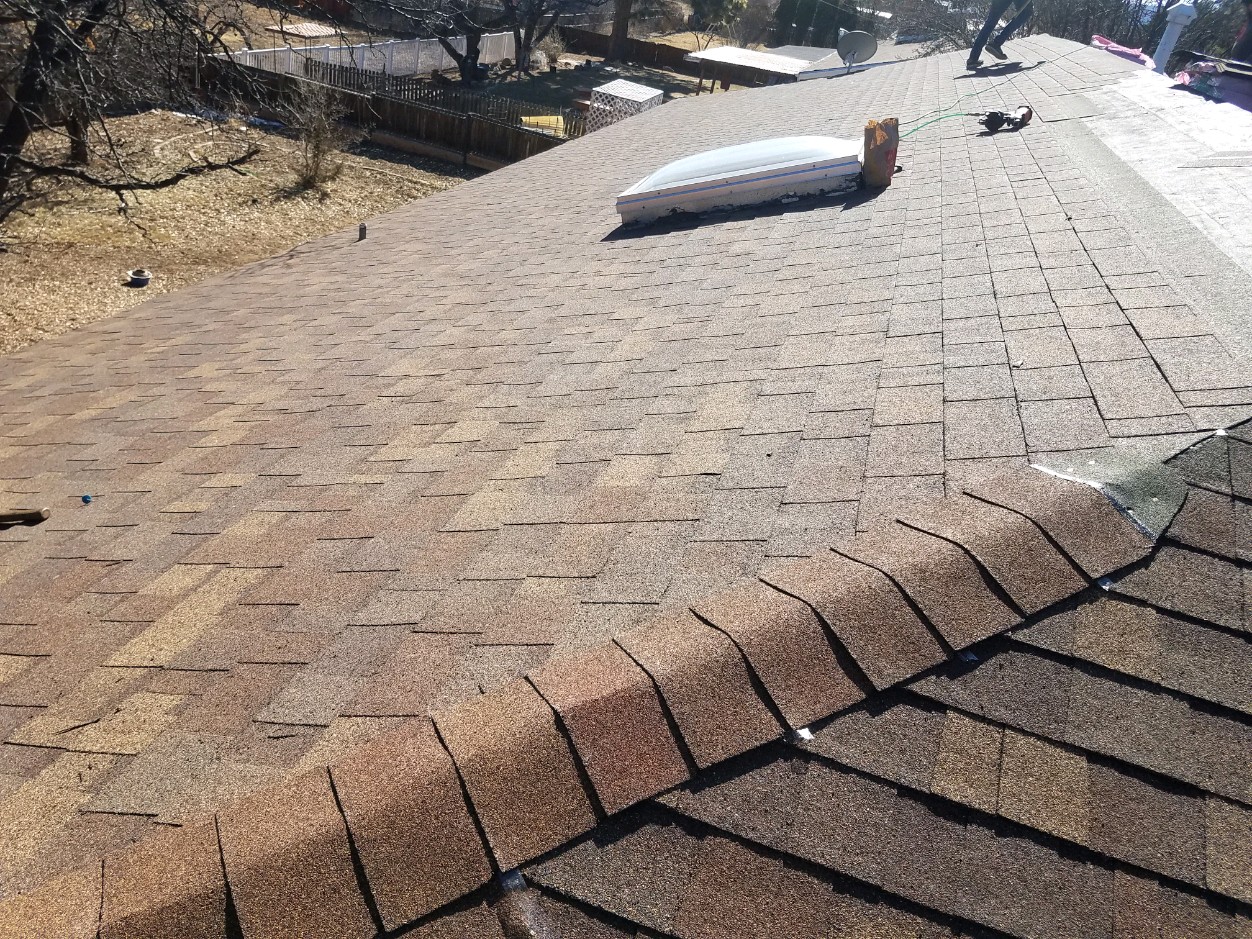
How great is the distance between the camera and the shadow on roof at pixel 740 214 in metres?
7.36

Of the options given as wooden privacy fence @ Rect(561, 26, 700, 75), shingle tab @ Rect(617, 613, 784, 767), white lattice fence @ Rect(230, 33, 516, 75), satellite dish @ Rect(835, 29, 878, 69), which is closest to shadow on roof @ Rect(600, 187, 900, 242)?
shingle tab @ Rect(617, 613, 784, 767)

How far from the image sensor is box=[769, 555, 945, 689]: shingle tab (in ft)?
7.65

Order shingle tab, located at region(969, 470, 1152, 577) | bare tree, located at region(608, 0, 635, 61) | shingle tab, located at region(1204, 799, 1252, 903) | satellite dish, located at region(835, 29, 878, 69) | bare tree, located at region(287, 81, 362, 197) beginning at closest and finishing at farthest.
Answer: shingle tab, located at region(1204, 799, 1252, 903)
shingle tab, located at region(969, 470, 1152, 577)
bare tree, located at region(287, 81, 362, 197)
satellite dish, located at region(835, 29, 878, 69)
bare tree, located at region(608, 0, 635, 61)

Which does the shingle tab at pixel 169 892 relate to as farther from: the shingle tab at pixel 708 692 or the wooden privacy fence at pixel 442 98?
the wooden privacy fence at pixel 442 98

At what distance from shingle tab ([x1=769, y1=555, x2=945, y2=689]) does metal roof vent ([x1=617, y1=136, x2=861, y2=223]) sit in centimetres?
583

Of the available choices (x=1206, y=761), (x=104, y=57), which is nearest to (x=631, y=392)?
(x=1206, y=761)

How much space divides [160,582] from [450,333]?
320cm

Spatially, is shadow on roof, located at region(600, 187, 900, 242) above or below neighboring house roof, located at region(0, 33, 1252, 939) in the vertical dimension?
above

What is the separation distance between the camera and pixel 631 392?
4.62m

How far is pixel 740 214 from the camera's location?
25.4 feet

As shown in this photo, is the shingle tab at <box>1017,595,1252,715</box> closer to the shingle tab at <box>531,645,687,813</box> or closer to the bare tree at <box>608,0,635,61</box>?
the shingle tab at <box>531,645,687,813</box>

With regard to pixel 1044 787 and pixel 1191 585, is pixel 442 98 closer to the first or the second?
pixel 1191 585

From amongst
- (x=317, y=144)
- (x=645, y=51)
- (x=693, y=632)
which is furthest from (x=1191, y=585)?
(x=645, y=51)

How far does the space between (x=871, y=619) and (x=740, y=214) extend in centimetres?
597
